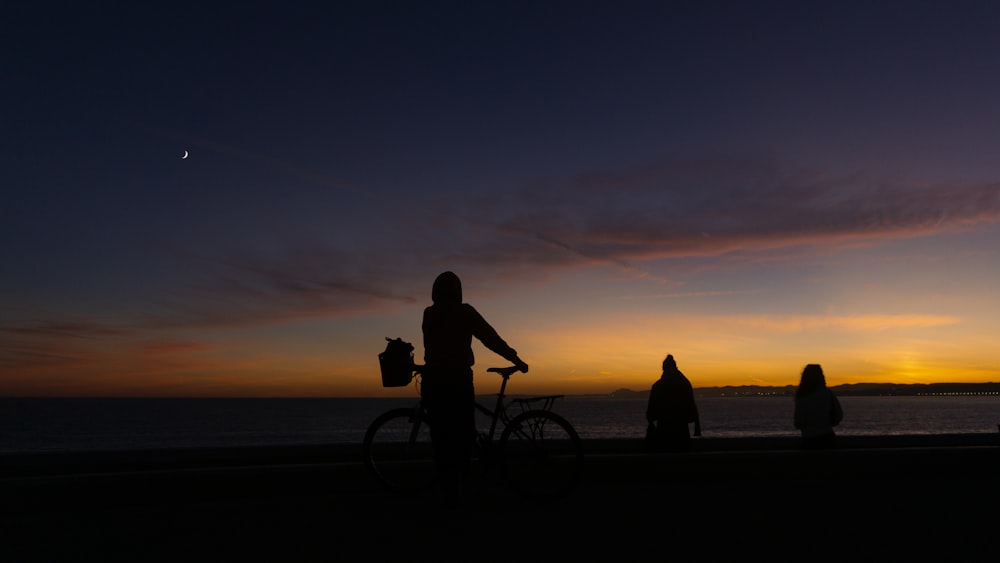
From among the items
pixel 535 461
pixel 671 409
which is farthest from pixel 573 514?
pixel 671 409

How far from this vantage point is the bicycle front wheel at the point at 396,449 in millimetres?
6926

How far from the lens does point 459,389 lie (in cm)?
668

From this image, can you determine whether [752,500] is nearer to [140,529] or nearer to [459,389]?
[459,389]

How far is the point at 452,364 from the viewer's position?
6707 millimetres

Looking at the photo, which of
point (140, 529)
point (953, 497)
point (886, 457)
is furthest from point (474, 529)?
point (886, 457)

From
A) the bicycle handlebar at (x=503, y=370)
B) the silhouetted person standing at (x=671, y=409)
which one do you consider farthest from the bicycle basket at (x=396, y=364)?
the silhouetted person standing at (x=671, y=409)

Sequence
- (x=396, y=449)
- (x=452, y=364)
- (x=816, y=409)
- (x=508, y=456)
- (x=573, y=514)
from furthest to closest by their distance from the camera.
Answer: (x=816, y=409), (x=396, y=449), (x=508, y=456), (x=452, y=364), (x=573, y=514)

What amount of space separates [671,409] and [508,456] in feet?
16.0

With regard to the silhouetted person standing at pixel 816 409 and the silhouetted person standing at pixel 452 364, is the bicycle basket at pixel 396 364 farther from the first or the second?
the silhouetted person standing at pixel 816 409

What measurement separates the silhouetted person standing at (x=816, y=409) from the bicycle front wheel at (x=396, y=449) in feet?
18.8

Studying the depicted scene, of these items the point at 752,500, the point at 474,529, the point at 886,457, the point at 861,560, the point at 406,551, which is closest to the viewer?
the point at 861,560

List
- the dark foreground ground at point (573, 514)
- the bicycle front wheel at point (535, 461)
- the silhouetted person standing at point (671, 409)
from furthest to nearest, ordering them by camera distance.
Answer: the silhouetted person standing at point (671, 409)
the bicycle front wheel at point (535, 461)
the dark foreground ground at point (573, 514)

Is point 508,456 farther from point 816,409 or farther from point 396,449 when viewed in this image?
point 816,409

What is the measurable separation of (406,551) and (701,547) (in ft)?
5.63
